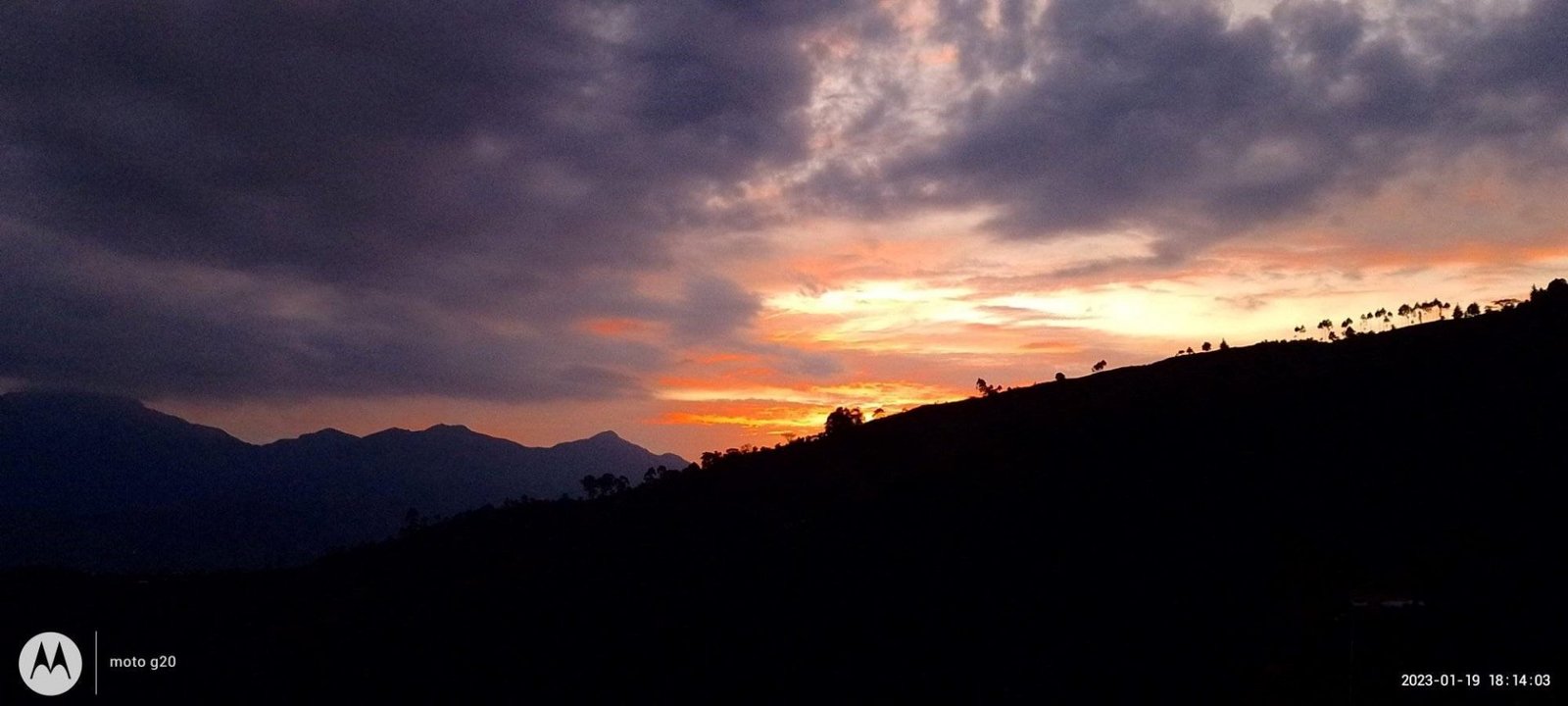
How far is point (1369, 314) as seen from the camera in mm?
50781

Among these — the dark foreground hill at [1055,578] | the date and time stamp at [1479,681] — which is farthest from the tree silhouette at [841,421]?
the date and time stamp at [1479,681]

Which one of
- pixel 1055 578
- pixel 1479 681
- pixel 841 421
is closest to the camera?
pixel 1479 681

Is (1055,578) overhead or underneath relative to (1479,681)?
overhead

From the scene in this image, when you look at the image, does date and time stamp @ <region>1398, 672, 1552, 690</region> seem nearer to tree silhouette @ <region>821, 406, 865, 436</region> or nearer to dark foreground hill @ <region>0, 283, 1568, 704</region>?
dark foreground hill @ <region>0, 283, 1568, 704</region>

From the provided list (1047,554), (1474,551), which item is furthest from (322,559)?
(1474,551)

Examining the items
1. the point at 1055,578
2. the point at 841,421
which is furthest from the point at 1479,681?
the point at 841,421

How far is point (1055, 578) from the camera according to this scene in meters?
31.7

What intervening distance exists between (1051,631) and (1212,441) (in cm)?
1467

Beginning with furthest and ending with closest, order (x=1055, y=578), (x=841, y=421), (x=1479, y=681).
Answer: (x=841, y=421) < (x=1055, y=578) < (x=1479, y=681)

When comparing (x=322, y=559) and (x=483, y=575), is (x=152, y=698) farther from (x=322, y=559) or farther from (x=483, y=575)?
(x=322, y=559)

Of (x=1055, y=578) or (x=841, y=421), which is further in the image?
(x=841, y=421)

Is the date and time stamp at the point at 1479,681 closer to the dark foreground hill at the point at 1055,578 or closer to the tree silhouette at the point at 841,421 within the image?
the dark foreground hill at the point at 1055,578

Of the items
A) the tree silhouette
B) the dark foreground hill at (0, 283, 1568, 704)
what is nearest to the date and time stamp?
the dark foreground hill at (0, 283, 1568, 704)

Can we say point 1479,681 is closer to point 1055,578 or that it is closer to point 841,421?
Answer: point 1055,578
